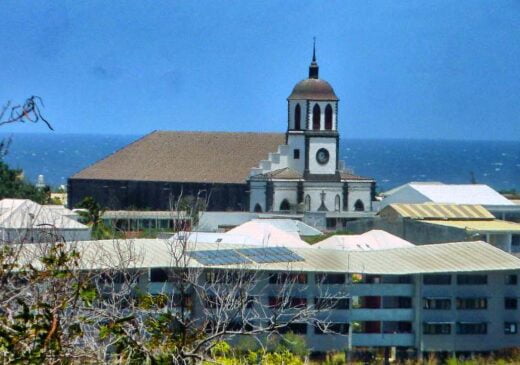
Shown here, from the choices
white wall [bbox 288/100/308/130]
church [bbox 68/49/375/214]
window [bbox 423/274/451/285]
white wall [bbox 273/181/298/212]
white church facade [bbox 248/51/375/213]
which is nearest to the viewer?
window [bbox 423/274/451/285]

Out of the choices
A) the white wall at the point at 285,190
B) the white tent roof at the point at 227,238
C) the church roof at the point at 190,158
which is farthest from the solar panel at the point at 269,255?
the church roof at the point at 190,158

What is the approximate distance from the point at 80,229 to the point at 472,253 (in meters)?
11.5

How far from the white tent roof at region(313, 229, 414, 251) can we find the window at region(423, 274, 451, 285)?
7167mm

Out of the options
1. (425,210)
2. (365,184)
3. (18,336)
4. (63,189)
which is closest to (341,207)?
(365,184)

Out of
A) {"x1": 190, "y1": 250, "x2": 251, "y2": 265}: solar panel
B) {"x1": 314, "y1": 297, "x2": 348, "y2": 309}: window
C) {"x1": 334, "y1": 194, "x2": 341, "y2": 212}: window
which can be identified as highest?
{"x1": 334, "y1": 194, "x2": 341, "y2": 212}: window

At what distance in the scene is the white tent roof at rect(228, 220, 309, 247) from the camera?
165ft

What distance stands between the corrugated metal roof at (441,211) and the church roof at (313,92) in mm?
8949

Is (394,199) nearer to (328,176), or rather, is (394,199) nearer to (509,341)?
(328,176)

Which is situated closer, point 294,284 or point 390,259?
point 294,284

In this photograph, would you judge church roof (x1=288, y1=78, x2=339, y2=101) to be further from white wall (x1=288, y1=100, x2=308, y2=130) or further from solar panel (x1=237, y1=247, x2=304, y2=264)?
solar panel (x1=237, y1=247, x2=304, y2=264)

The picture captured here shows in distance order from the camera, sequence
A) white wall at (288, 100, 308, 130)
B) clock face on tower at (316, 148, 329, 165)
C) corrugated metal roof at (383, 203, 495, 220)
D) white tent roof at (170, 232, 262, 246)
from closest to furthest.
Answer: white tent roof at (170, 232, 262, 246) < corrugated metal roof at (383, 203, 495, 220) < white wall at (288, 100, 308, 130) < clock face on tower at (316, 148, 329, 165)

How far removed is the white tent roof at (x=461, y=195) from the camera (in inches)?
2721

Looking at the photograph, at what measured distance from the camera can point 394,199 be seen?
72.6 metres

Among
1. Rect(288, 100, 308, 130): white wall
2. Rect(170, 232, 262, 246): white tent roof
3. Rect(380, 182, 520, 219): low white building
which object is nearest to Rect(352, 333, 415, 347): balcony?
Rect(170, 232, 262, 246): white tent roof
